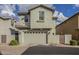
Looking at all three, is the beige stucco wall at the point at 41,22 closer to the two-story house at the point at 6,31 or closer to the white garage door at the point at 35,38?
the white garage door at the point at 35,38

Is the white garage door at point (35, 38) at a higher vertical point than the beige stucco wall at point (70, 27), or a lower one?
lower

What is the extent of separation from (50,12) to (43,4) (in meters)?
0.28

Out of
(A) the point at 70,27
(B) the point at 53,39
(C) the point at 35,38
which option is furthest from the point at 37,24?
(A) the point at 70,27

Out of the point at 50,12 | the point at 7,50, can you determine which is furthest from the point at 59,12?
the point at 7,50

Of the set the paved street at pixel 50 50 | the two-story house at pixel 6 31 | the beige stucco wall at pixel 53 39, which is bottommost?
the paved street at pixel 50 50

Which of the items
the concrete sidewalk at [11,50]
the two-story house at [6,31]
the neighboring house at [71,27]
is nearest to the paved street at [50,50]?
the concrete sidewalk at [11,50]

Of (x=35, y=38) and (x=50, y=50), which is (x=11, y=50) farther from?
(x=50, y=50)

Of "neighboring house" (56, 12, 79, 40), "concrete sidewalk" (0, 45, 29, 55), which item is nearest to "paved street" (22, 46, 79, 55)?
"concrete sidewalk" (0, 45, 29, 55)

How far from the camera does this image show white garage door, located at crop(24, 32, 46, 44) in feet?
72.7

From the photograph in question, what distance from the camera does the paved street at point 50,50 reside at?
22.0 meters

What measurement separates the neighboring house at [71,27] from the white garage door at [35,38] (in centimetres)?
39

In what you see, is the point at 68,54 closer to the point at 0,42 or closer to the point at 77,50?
the point at 77,50
